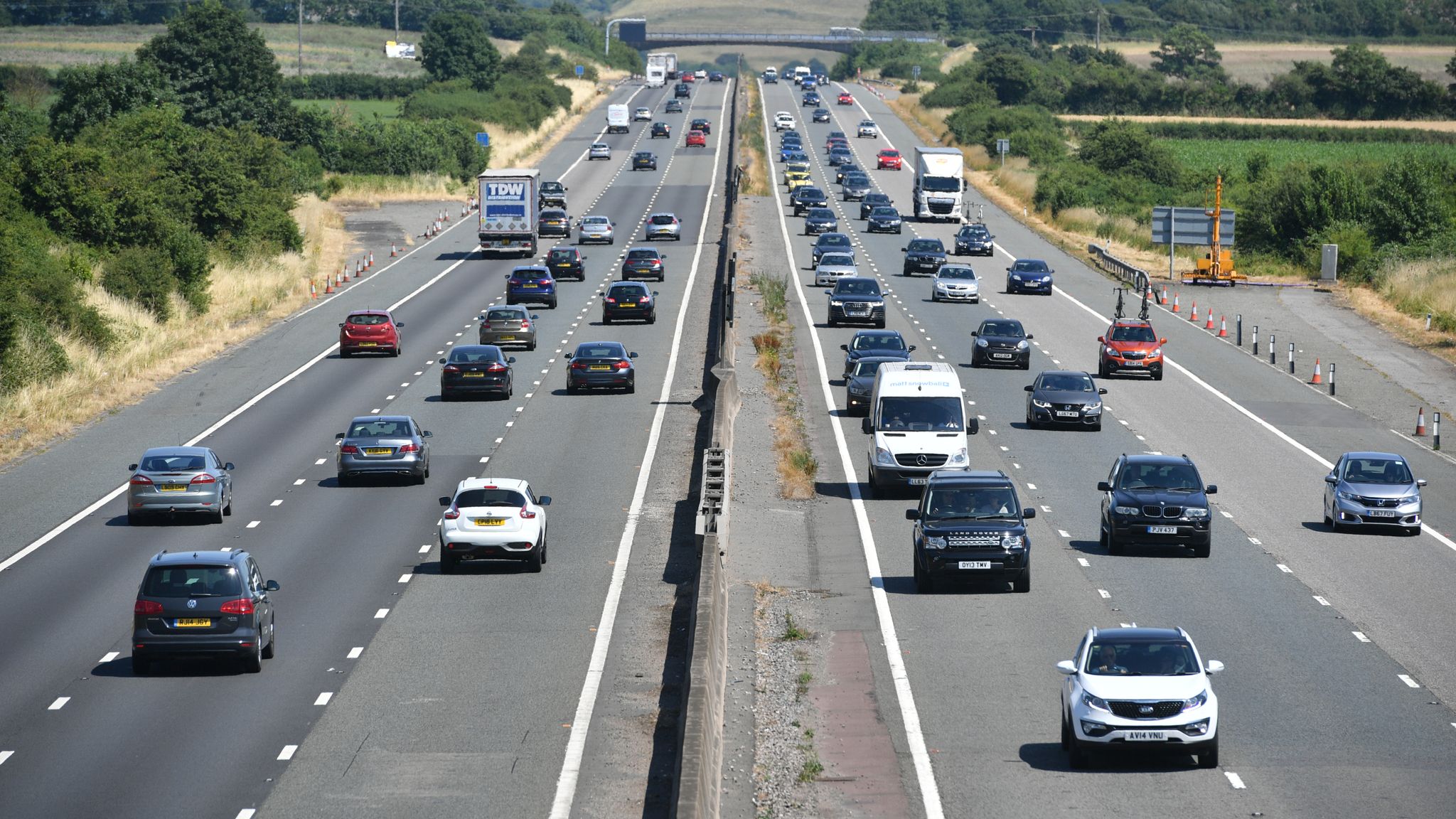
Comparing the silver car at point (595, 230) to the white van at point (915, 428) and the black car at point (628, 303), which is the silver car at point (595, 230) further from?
the white van at point (915, 428)

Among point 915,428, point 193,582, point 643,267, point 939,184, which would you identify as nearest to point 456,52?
point 939,184

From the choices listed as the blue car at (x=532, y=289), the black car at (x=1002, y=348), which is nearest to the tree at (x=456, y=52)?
the blue car at (x=532, y=289)

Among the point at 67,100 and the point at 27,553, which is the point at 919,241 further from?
the point at 67,100

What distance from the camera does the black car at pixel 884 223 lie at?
92.1 meters

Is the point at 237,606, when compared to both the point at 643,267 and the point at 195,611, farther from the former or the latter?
the point at 643,267

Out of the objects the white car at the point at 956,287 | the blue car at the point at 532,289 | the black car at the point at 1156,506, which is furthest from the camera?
the white car at the point at 956,287

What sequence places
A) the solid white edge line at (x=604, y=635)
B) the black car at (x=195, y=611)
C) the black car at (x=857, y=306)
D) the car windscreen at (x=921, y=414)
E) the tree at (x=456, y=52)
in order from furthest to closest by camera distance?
1. the tree at (x=456, y=52)
2. the black car at (x=857, y=306)
3. the car windscreen at (x=921, y=414)
4. the black car at (x=195, y=611)
5. the solid white edge line at (x=604, y=635)

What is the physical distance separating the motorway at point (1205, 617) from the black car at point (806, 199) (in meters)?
46.5

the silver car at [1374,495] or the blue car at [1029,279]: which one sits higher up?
the silver car at [1374,495]

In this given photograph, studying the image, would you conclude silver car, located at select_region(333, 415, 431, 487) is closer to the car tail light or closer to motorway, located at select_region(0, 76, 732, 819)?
motorway, located at select_region(0, 76, 732, 819)

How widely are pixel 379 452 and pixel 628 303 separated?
24.9m

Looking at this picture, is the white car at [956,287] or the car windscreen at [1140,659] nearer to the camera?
the car windscreen at [1140,659]

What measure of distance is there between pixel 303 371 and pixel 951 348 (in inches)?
780

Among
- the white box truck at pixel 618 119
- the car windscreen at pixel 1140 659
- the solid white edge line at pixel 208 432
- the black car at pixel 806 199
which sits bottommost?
the solid white edge line at pixel 208 432
